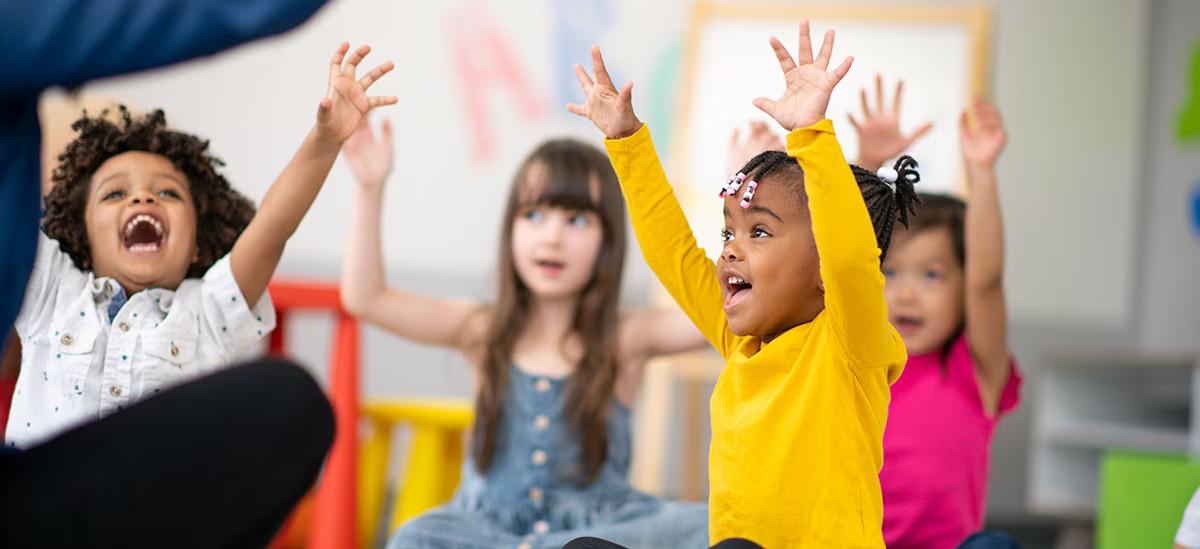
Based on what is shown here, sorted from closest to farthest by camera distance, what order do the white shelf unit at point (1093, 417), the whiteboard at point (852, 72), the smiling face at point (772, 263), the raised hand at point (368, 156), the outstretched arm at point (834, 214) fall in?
the outstretched arm at point (834, 214) → the smiling face at point (772, 263) → the raised hand at point (368, 156) → the white shelf unit at point (1093, 417) → the whiteboard at point (852, 72)

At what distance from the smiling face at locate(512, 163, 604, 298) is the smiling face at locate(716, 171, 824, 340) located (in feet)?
1.69

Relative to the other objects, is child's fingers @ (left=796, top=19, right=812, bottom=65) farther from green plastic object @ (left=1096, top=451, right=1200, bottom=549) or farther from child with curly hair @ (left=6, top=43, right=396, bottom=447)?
green plastic object @ (left=1096, top=451, right=1200, bottom=549)

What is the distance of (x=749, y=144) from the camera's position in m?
1.42

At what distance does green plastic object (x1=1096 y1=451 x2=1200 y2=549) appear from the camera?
4.63 ft

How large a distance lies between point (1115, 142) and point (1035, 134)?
192 millimetres

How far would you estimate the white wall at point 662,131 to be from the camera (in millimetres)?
2797

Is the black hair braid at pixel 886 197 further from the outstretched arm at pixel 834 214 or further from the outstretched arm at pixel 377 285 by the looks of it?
the outstretched arm at pixel 377 285

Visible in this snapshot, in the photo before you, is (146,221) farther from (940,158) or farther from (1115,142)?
(1115,142)

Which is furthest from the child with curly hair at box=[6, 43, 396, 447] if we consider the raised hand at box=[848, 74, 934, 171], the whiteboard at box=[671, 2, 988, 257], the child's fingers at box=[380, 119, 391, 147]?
the whiteboard at box=[671, 2, 988, 257]

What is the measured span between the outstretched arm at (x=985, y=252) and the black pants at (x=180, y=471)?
2.64ft

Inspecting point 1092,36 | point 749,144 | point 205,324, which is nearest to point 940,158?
point 1092,36

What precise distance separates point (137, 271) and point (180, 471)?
14.8 inches

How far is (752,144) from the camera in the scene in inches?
55.7

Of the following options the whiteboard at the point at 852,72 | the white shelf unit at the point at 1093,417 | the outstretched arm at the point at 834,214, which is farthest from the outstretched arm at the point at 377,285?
the white shelf unit at the point at 1093,417
